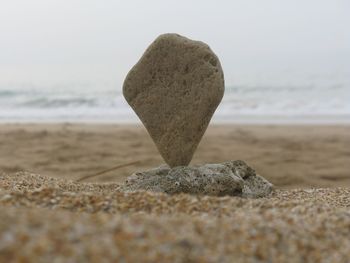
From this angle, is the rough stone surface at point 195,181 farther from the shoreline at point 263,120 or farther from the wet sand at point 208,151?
the shoreline at point 263,120

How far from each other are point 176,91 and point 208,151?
3872 mm

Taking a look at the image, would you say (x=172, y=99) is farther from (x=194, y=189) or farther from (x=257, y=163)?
(x=257, y=163)

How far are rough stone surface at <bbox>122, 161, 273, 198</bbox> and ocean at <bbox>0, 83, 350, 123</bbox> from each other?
783 centimetres

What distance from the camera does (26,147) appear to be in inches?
324

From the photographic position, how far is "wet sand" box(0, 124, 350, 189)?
21.0 feet

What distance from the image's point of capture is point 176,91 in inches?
160

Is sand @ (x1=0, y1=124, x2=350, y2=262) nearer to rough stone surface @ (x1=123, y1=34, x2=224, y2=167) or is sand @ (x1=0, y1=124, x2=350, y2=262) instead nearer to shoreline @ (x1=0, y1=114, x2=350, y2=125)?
rough stone surface @ (x1=123, y1=34, x2=224, y2=167)

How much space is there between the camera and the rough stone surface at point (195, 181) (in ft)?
12.7

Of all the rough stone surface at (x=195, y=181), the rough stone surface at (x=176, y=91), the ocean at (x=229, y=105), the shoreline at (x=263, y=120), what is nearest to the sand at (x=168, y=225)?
the rough stone surface at (x=195, y=181)

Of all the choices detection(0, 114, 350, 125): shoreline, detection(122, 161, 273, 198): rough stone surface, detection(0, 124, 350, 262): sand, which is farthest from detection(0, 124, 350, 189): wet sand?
detection(122, 161, 273, 198): rough stone surface

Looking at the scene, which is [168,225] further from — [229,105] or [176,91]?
[229,105]

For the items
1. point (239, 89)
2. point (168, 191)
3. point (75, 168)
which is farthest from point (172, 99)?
point (239, 89)

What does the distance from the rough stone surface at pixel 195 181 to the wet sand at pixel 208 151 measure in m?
1.91

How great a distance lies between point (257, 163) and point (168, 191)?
10.8 ft
